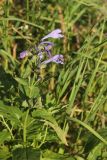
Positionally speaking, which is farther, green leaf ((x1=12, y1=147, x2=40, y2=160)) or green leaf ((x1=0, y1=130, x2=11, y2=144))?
green leaf ((x1=0, y1=130, x2=11, y2=144))

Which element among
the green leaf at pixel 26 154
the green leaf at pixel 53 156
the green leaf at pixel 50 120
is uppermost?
the green leaf at pixel 50 120

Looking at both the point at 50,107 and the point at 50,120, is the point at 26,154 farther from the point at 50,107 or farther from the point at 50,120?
the point at 50,107

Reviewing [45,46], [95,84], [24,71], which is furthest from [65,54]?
[45,46]

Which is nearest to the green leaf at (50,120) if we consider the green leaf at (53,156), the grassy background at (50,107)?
the grassy background at (50,107)

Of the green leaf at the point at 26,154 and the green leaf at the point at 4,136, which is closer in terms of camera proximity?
the green leaf at the point at 26,154

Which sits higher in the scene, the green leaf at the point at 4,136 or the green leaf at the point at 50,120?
the green leaf at the point at 50,120

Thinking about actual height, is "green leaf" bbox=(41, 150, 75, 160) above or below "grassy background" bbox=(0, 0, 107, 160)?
below

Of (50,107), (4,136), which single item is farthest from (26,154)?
(50,107)

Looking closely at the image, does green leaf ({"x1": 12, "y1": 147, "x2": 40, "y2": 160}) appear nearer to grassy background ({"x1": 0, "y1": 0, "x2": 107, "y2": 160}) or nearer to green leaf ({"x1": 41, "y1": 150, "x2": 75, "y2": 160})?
grassy background ({"x1": 0, "y1": 0, "x2": 107, "y2": 160})

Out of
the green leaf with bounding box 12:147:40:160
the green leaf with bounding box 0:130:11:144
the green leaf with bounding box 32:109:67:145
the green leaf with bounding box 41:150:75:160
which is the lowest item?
the green leaf with bounding box 41:150:75:160

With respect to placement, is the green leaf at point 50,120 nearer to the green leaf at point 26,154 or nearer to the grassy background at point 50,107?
the grassy background at point 50,107

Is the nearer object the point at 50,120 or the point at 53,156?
the point at 50,120

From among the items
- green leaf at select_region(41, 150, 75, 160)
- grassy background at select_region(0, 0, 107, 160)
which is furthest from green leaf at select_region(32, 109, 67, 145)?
green leaf at select_region(41, 150, 75, 160)
